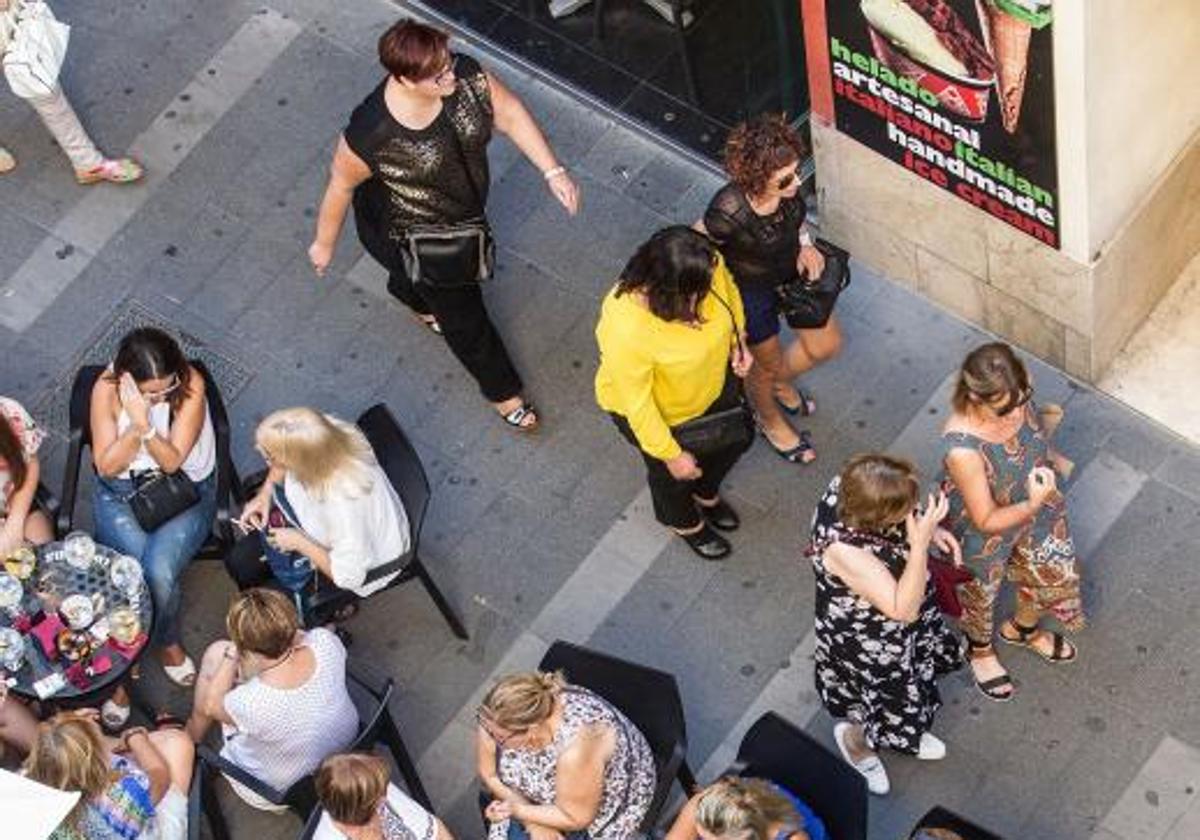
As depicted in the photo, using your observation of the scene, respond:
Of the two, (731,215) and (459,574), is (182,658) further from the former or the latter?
(731,215)

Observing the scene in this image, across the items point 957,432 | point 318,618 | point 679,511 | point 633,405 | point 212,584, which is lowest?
point 212,584

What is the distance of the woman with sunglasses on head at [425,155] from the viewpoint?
792 cm

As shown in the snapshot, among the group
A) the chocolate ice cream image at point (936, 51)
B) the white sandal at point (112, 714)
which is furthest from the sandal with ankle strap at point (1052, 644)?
the white sandal at point (112, 714)

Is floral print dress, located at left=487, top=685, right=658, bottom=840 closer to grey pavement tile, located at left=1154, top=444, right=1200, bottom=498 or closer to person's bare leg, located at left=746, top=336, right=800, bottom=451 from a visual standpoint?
person's bare leg, located at left=746, top=336, right=800, bottom=451

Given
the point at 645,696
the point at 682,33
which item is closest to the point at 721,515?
the point at 645,696

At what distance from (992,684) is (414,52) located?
9.86 ft

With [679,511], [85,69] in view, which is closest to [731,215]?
[679,511]

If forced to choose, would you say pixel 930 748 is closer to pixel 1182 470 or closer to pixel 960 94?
pixel 1182 470

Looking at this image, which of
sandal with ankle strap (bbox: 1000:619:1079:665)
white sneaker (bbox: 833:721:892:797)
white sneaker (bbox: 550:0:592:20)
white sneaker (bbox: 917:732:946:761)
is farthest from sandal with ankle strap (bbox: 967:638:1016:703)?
white sneaker (bbox: 550:0:592:20)

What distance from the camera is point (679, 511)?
8508 millimetres

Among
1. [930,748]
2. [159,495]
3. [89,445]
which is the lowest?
[89,445]

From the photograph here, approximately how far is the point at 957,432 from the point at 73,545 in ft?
10.5

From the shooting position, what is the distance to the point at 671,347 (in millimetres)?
7547

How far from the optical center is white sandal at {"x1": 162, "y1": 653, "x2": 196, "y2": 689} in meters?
8.73
